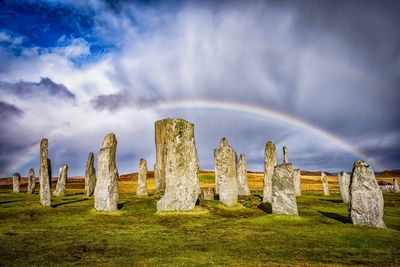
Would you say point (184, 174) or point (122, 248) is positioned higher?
point (184, 174)

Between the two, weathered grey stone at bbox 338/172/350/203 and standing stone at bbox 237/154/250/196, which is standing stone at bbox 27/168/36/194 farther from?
weathered grey stone at bbox 338/172/350/203

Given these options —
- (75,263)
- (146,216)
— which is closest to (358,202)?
(146,216)

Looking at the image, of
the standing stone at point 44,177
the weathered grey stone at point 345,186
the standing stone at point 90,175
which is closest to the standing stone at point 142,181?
the standing stone at point 90,175

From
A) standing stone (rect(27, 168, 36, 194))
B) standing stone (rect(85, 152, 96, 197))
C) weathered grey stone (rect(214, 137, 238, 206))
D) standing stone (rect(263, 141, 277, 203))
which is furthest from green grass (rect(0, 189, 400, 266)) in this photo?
standing stone (rect(27, 168, 36, 194))

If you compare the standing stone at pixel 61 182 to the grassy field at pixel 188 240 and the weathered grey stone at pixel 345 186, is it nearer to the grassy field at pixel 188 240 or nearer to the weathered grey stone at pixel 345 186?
the grassy field at pixel 188 240

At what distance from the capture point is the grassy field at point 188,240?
37.8ft

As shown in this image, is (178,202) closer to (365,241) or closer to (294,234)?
(294,234)

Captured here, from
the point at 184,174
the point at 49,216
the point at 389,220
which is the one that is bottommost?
the point at 389,220

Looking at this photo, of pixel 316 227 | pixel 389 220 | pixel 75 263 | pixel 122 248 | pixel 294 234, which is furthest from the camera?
pixel 389 220

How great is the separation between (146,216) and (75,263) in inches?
452

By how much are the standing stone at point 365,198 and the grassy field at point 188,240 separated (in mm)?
967

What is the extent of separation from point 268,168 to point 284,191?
927 cm

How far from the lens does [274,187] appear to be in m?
22.4

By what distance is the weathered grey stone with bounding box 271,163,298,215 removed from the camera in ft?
71.8
